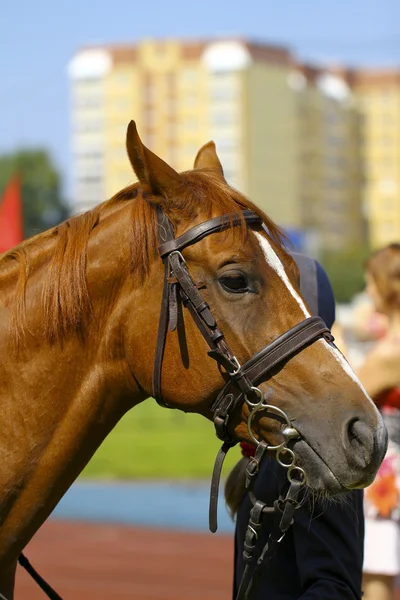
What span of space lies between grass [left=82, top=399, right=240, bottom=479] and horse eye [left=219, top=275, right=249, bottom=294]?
10.8 m

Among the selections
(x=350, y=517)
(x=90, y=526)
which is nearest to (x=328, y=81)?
(x=90, y=526)

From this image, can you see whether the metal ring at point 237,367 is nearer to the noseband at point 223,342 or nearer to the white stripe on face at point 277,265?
the noseband at point 223,342

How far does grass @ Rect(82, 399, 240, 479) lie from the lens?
13.6 m

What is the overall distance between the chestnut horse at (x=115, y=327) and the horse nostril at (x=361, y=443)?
0.53 feet

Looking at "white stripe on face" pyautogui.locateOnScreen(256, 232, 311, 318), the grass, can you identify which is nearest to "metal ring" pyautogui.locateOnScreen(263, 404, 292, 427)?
"white stripe on face" pyautogui.locateOnScreen(256, 232, 311, 318)

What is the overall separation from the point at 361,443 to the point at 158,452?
13575 millimetres

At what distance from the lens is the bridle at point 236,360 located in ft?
8.24

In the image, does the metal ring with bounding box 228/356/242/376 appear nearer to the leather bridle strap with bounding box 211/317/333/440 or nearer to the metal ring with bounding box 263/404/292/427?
the leather bridle strap with bounding box 211/317/333/440

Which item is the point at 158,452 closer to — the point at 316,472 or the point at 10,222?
the point at 10,222

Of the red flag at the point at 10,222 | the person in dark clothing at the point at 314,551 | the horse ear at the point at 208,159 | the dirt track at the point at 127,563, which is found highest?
the horse ear at the point at 208,159

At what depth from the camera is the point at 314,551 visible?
278 centimetres

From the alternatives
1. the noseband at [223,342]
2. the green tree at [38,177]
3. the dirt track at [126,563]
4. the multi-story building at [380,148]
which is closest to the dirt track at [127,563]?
the dirt track at [126,563]

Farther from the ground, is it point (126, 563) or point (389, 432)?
point (389, 432)

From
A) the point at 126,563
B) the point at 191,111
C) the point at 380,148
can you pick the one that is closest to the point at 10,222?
the point at 126,563
